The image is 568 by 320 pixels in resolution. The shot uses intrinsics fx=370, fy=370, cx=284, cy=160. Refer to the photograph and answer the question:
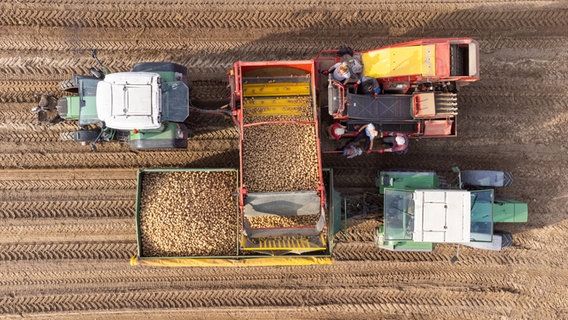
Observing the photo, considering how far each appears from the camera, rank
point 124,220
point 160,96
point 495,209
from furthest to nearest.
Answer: point 124,220, point 495,209, point 160,96

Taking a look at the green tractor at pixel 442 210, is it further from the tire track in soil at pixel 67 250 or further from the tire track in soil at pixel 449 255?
the tire track in soil at pixel 67 250

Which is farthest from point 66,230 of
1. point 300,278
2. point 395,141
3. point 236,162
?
point 395,141

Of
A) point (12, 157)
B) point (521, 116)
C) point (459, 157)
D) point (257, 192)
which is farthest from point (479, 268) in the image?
→ point (12, 157)

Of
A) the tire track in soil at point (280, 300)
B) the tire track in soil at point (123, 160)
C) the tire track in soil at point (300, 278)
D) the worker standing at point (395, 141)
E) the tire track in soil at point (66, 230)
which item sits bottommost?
the tire track in soil at point (280, 300)

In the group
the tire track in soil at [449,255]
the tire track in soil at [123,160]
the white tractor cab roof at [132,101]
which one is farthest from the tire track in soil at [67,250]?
the tire track in soil at [449,255]

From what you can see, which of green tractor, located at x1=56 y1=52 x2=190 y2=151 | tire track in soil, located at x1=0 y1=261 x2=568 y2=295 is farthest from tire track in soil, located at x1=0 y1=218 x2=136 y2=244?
green tractor, located at x1=56 y1=52 x2=190 y2=151

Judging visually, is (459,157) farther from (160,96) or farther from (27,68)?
(27,68)

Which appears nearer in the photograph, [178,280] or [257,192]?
[257,192]

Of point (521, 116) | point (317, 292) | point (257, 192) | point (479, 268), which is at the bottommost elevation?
point (317, 292)
